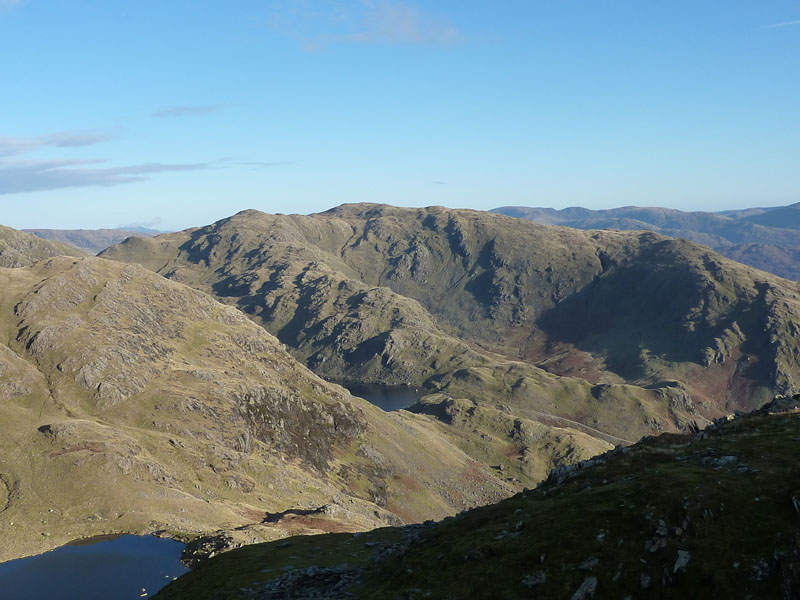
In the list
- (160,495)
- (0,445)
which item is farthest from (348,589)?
(0,445)

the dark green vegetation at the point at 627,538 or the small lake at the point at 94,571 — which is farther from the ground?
the dark green vegetation at the point at 627,538

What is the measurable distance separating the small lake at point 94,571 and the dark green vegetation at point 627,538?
50452mm

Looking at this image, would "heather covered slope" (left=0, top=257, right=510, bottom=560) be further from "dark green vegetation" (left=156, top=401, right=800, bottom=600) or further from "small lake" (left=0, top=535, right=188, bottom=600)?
"dark green vegetation" (left=156, top=401, right=800, bottom=600)

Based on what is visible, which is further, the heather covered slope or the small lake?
the heather covered slope

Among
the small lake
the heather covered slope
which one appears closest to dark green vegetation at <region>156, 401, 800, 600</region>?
the small lake

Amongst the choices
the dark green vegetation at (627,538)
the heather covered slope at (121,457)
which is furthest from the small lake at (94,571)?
the dark green vegetation at (627,538)

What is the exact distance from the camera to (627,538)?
123ft

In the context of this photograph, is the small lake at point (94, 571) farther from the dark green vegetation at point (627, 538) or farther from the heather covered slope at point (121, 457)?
the dark green vegetation at point (627, 538)

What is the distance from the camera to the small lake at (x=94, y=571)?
322ft

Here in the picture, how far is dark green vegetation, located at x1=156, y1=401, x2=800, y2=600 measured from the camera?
32625mm

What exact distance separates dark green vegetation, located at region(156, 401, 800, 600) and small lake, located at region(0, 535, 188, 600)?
5045 cm

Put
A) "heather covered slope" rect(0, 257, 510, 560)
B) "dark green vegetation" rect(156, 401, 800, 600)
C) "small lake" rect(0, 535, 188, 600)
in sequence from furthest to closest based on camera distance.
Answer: "heather covered slope" rect(0, 257, 510, 560) → "small lake" rect(0, 535, 188, 600) → "dark green vegetation" rect(156, 401, 800, 600)

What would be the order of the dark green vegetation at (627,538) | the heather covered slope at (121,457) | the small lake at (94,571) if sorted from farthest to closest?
the heather covered slope at (121,457)
the small lake at (94,571)
the dark green vegetation at (627,538)

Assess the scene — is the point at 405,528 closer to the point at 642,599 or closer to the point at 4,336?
the point at 642,599
